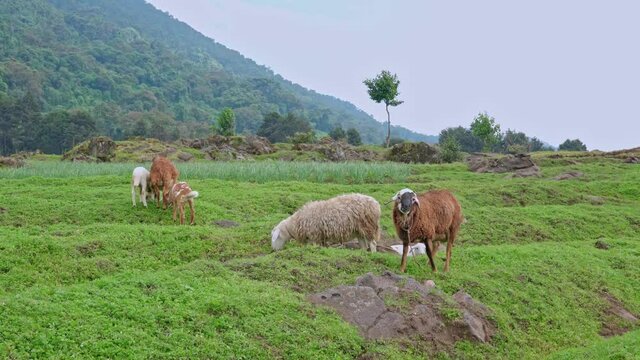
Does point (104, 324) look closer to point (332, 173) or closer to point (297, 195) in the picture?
point (297, 195)

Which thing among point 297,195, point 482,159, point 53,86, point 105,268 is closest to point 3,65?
A: point 53,86

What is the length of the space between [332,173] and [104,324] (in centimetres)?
2061

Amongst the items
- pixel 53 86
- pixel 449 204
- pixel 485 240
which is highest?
pixel 53 86

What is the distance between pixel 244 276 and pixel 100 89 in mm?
122934

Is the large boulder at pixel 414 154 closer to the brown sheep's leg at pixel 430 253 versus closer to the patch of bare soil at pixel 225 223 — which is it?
the patch of bare soil at pixel 225 223

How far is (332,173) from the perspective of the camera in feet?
90.5

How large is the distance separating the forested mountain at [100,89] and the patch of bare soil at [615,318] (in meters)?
71.2

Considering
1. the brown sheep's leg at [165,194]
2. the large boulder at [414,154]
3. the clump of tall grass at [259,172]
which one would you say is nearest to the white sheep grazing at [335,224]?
the brown sheep's leg at [165,194]

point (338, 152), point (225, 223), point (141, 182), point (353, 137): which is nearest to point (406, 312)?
point (225, 223)

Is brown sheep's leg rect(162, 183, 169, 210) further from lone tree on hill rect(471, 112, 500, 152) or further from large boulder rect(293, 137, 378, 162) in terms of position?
lone tree on hill rect(471, 112, 500, 152)

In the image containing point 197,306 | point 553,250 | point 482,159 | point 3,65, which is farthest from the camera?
point 3,65

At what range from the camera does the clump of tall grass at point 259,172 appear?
25125 mm

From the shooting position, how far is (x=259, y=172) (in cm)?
2638

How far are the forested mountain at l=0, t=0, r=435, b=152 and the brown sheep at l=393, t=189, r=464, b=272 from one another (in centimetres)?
6982
